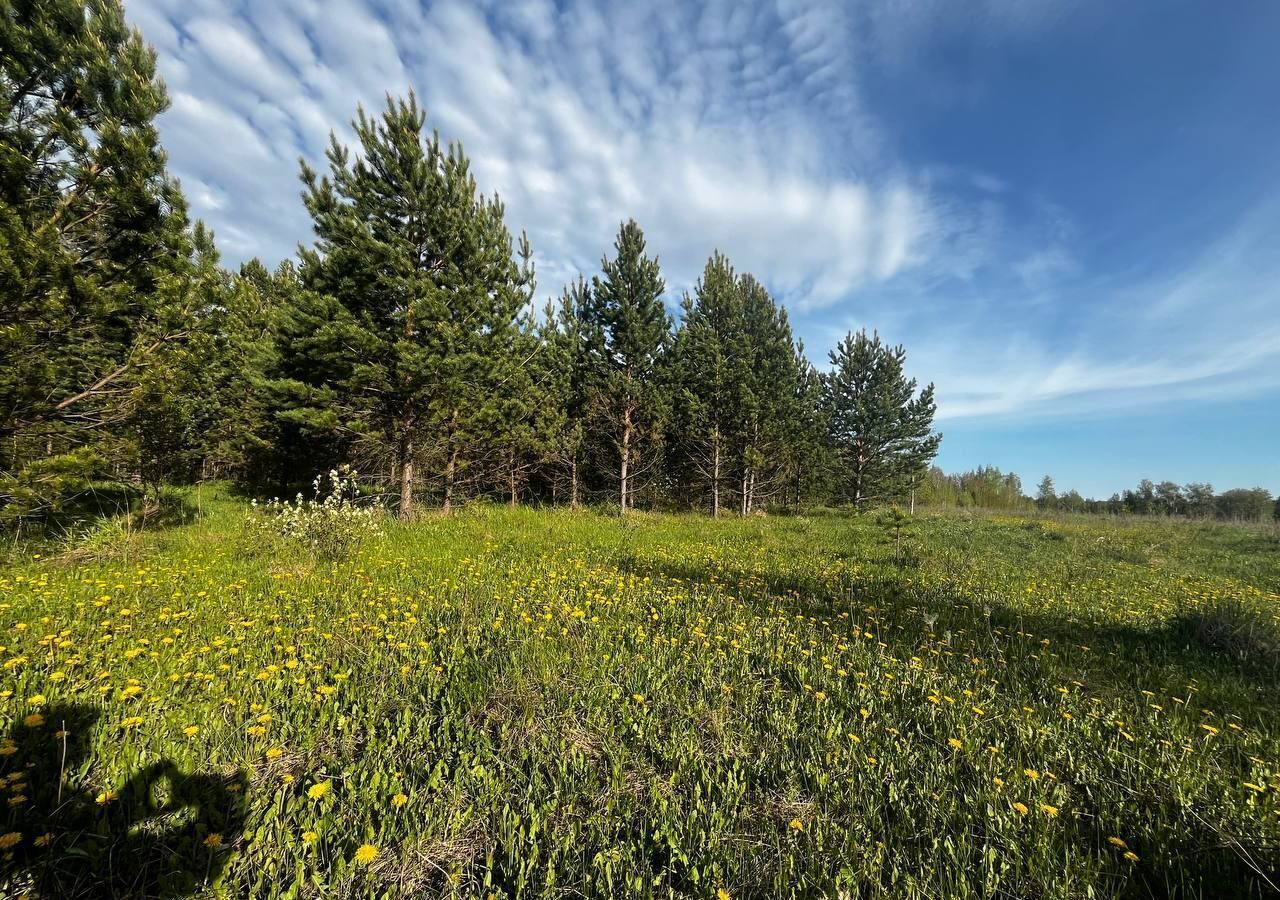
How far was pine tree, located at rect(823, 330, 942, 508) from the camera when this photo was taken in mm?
26594

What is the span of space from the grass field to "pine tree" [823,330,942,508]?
22.2m

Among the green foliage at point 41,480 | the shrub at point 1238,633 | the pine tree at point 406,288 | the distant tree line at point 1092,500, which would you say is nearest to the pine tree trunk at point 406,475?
the pine tree at point 406,288

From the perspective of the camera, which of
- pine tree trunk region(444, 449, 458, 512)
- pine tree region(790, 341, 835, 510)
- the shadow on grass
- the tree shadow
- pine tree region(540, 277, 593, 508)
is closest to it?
Answer: the tree shadow

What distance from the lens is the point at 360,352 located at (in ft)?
33.8

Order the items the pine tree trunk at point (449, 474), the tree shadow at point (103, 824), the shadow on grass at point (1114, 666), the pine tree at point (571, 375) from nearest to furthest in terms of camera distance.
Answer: the tree shadow at point (103, 824)
the shadow on grass at point (1114, 666)
the pine tree trunk at point (449, 474)
the pine tree at point (571, 375)

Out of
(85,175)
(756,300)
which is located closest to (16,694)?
(85,175)

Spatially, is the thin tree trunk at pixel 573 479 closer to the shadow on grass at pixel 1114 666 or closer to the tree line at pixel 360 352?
the tree line at pixel 360 352

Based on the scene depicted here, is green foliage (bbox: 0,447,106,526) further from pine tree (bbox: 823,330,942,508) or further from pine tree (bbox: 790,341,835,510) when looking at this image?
pine tree (bbox: 823,330,942,508)

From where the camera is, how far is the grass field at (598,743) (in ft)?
6.13

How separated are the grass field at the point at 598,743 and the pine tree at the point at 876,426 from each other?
72.7 feet

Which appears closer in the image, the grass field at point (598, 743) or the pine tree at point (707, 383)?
the grass field at point (598, 743)

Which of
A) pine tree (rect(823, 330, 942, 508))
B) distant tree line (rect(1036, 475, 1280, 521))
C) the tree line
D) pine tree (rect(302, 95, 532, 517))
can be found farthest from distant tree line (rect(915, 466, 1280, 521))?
pine tree (rect(302, 95, 532, 517))

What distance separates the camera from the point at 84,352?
5934 mm

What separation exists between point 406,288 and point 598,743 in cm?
1052
